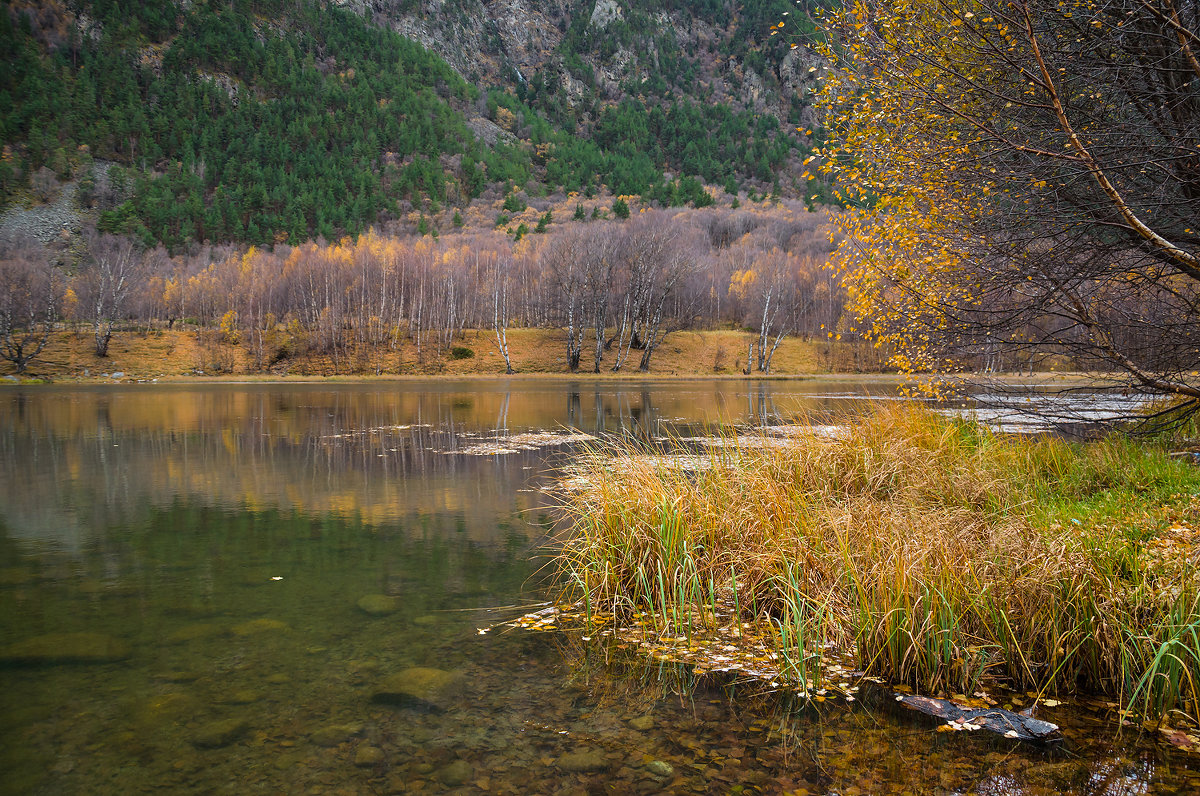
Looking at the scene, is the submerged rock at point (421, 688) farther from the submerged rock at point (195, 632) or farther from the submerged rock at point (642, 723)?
the submerged rock at point (195, 632)

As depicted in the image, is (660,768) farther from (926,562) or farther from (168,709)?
(168,709)

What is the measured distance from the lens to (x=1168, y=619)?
4.59 m

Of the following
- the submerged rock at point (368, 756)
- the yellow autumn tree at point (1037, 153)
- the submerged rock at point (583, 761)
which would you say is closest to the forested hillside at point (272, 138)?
the yellow autumn tree at point (1037, 153)

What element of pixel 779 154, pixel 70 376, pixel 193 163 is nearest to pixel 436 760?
pixel 70 376

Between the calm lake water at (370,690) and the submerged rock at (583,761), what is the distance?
13 mm

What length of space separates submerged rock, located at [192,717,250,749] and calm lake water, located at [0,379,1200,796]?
0.01 meters

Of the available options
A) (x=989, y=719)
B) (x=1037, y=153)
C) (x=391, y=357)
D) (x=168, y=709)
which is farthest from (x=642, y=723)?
(x=391, y=357)

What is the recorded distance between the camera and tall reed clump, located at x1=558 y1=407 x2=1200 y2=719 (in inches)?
194

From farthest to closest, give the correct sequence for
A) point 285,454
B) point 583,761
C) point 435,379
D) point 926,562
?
point 435,379 < point 285,454 < point 926,562 < point 583,761

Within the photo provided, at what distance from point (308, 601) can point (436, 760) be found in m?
3.39

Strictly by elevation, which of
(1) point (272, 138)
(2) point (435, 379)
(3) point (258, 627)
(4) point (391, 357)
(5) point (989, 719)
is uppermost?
(1) point (272, 138)

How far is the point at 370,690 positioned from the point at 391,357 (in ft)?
207

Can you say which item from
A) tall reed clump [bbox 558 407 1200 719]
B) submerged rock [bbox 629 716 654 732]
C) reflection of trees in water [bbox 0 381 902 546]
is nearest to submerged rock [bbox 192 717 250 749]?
submerged rock [bbox 629 716 654 732]

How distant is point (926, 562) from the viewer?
17.9 ft
